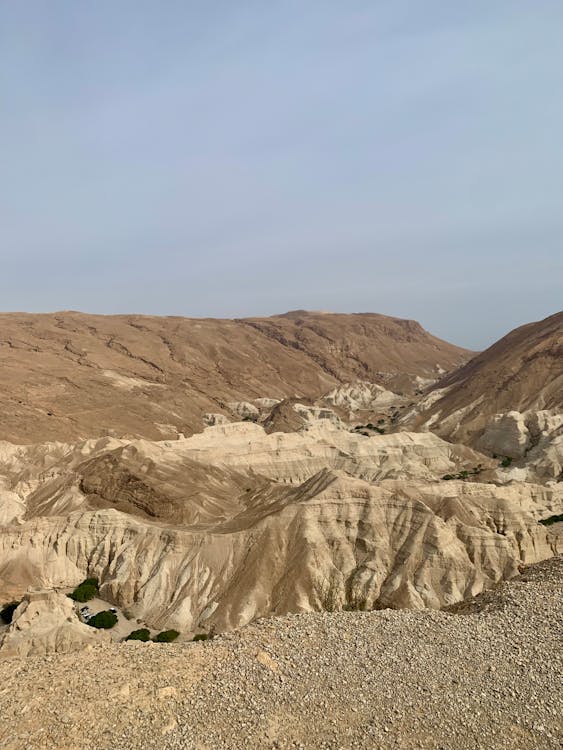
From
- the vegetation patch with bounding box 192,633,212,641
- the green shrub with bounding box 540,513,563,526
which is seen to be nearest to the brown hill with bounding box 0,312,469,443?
the vegetation patch with bounding box 192,633,212,641

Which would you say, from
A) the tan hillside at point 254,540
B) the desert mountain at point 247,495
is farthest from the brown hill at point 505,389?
the tan hillside at point 254,540

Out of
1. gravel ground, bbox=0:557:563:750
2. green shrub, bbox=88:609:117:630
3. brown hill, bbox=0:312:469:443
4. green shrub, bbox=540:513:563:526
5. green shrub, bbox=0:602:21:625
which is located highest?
brown hill, bbox=0:312:469:443

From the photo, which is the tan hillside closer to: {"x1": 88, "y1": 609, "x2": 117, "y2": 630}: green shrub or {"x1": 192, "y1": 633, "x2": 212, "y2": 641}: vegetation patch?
{"x1": 192, "y1": 633, "x2": 212, "y2": 641}: vegetation patch

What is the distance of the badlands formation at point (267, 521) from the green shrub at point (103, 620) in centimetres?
83

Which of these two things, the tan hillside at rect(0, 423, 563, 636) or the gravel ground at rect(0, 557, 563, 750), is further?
the tan hillside at rect(0, 423, 563, 636)

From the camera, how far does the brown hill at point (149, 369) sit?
9700cm

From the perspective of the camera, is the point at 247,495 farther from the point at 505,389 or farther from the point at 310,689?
the point at 505,389

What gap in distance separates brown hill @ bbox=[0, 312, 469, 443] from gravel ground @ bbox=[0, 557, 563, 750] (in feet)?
238

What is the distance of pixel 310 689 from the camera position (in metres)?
17.7

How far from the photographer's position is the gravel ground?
15.8 meters

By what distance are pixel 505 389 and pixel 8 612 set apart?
88.2 meters

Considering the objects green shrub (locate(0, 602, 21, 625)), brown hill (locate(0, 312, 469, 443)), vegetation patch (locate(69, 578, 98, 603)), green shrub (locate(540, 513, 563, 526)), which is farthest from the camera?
brown hill (locate(0, 312, 469, 443))

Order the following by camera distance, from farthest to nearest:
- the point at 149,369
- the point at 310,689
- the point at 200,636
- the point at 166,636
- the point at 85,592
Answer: the point at 149,369 < the point at 85,592 < the point at 166,636 < the point at 200,636 < the point at 310,689

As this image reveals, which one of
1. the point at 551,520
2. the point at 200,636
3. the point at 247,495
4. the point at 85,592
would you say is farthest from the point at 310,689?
the point at 247,495
